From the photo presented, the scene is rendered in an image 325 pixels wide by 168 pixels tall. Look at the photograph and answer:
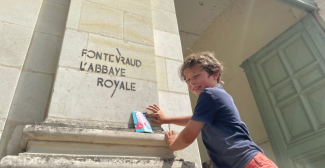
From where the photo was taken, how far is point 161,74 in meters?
2.20

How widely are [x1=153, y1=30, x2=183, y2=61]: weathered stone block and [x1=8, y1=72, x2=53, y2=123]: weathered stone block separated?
1133 millimetres

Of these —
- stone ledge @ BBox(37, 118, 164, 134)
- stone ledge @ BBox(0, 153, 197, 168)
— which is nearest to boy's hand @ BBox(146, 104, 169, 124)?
stone ledge @ BBox(37, 118, 164, 134)

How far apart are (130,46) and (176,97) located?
2.17ft

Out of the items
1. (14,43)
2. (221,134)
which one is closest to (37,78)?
(14,43)

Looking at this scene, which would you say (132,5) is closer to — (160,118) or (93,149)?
(160,118)

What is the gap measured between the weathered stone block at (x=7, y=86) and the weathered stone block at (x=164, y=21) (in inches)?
59.5

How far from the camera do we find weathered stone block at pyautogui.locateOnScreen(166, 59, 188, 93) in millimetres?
2164

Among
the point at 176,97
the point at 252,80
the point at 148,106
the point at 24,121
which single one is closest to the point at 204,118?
the point at 148,106

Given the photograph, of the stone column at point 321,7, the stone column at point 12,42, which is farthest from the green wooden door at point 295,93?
the stone column at point 12,42

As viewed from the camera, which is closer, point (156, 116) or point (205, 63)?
point (205, 63)

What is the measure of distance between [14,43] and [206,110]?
169 centimetres

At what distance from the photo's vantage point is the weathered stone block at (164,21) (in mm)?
2598

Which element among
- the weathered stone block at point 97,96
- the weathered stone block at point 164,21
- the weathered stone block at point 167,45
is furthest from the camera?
the weathered stone block at point 164,21

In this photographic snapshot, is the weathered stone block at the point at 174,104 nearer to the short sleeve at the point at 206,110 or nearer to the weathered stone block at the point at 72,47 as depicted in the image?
the short sleeve at the point at 206,110
